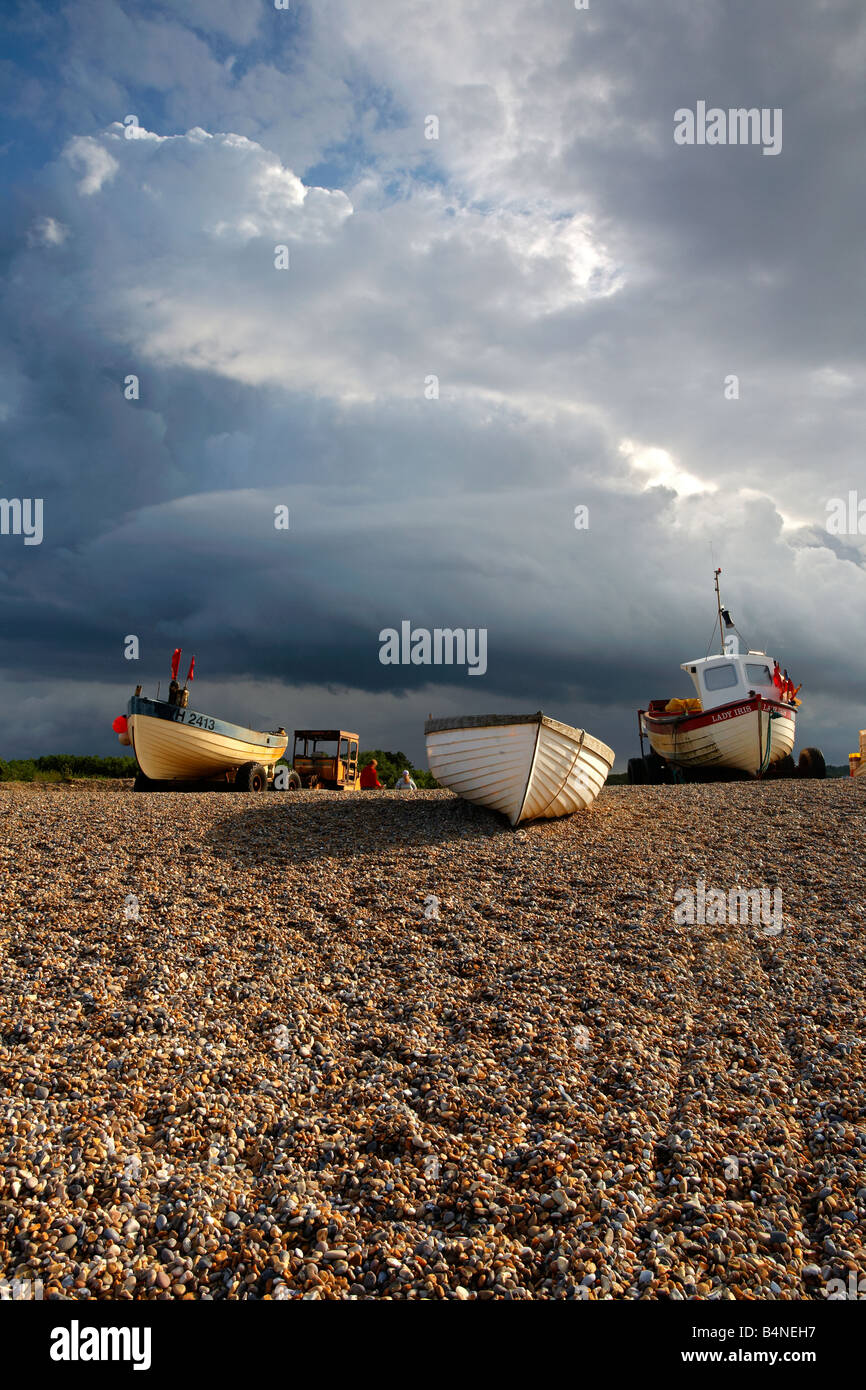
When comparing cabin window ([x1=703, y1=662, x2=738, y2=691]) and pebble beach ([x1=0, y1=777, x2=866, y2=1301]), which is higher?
cabin window ([x1=703, y1=662, x2=738, y2=691])

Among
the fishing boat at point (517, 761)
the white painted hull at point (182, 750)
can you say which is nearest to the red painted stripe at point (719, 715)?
the fishing boat at point (517, 761)

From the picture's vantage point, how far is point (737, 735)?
22.8 meters

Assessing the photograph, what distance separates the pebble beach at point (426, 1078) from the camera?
410 centimetres

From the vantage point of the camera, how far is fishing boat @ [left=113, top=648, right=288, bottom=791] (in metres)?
20.7

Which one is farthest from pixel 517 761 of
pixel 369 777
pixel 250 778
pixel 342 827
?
pixel 369 777

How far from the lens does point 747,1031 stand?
6.39m

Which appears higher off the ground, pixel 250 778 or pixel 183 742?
pixel 183 742

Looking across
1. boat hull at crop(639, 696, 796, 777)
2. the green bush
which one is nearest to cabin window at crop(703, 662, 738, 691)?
boat hull at crop(639, 696, 796, 777)

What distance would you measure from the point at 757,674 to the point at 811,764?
367cm

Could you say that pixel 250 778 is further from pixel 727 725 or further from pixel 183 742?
pixel 727 725

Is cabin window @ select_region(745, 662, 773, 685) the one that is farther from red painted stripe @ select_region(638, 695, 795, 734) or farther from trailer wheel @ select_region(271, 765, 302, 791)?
trailer wheel @ select_region(271, 765, 302, 791)

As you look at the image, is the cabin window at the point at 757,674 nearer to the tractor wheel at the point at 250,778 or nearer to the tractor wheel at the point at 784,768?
the tractor wheel at the point at 784,768

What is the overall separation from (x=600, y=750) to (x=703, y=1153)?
334 inches
